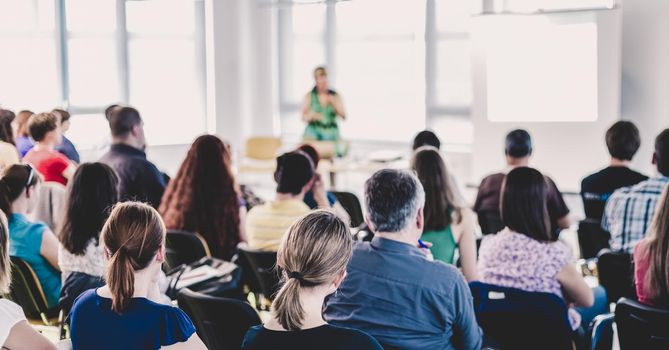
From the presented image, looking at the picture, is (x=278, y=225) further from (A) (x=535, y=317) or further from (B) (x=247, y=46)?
(B) (x=247, y=46)

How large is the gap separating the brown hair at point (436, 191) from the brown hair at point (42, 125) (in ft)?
9.24

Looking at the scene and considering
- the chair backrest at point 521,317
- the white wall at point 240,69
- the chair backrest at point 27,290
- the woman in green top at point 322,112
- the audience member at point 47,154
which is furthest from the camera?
the white wall at point 240,69

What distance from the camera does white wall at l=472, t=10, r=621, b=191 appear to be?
8023 millimetres

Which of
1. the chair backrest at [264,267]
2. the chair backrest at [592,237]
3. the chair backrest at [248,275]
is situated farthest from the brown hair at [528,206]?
the chair backrest at [592,237]

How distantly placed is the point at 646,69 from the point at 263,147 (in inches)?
191

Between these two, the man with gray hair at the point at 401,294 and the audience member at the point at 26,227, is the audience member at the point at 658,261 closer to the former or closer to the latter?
the man with gray hair at the point at 401,294

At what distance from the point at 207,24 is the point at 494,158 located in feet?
16.1

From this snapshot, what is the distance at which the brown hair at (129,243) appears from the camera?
2.50 m

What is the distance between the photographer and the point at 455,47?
10.5 m

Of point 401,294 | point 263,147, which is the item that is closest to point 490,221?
point 401,294

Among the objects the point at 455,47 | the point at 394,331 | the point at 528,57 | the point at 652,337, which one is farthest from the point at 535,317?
the point at 455,47

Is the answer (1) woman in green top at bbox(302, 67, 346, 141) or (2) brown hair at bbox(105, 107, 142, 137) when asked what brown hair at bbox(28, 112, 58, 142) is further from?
(1) woman in green top at bbox(302, 67, 346, 141)

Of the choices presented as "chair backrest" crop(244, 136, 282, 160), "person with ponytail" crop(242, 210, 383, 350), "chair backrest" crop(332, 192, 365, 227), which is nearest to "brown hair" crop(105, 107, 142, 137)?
"chair backrest" crop(332, 192, 365, 227)

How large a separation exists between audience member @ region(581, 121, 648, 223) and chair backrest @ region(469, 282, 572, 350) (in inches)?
90.2
